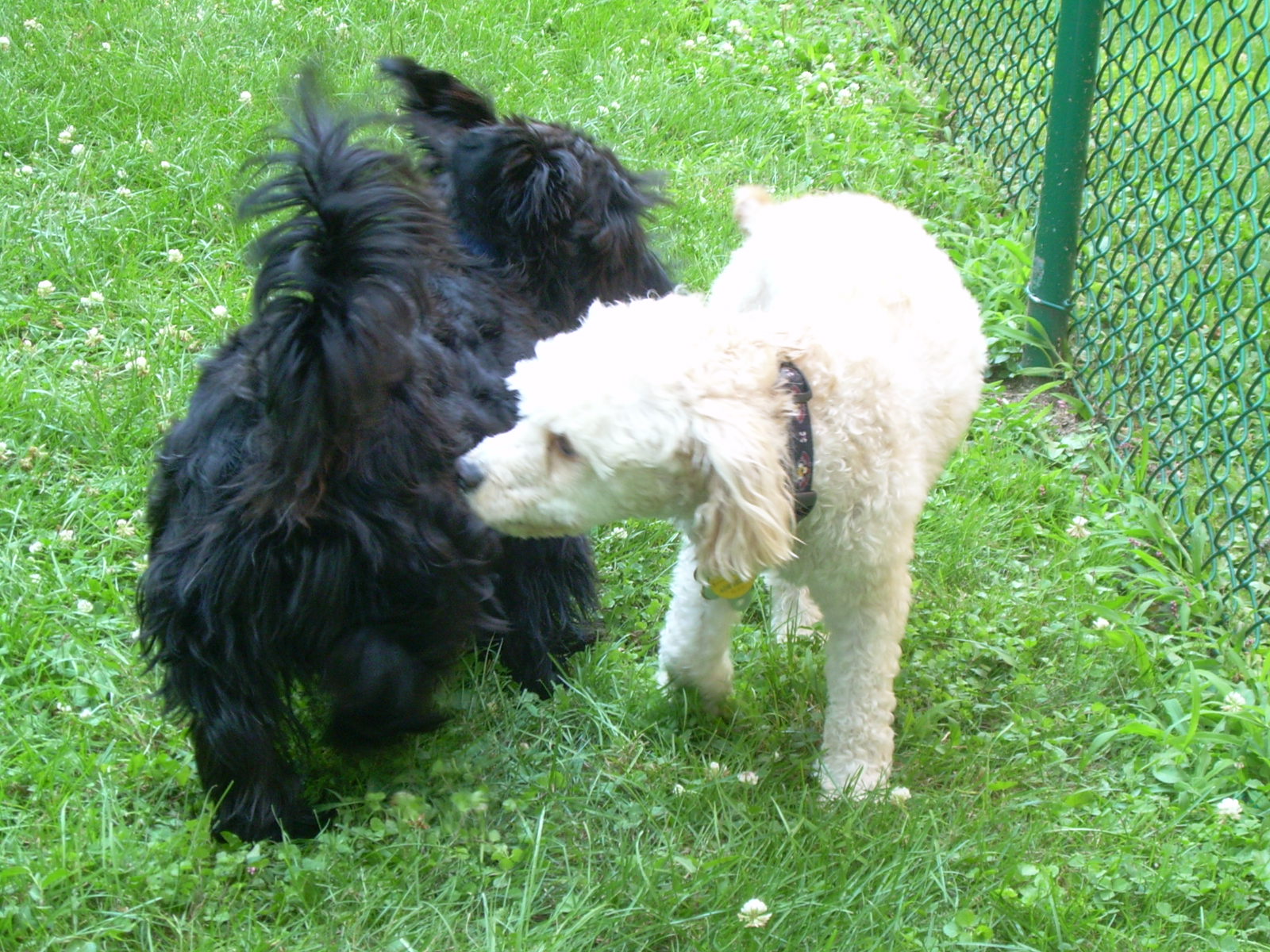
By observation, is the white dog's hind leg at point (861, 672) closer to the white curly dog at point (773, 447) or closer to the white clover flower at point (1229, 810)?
the white curly dog at point (773, 447)

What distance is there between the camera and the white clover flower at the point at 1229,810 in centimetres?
224

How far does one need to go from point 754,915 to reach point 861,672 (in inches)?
21.7

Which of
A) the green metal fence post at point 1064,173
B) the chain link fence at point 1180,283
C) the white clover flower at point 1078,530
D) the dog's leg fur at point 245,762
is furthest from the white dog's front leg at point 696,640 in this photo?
the green metal fence post at point 1064,173

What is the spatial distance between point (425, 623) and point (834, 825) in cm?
84

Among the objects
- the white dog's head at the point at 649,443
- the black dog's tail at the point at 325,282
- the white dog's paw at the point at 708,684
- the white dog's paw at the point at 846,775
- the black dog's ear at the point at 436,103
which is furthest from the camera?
the black dog's ear at the point at 436,103

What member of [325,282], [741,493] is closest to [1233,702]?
[741,493]

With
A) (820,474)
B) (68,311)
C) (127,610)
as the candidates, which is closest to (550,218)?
(820,474)

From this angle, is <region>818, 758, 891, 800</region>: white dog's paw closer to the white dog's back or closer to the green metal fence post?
the white dog's back

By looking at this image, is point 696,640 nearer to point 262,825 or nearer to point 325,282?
point 262,825

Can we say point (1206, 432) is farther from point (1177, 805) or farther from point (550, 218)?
point (550, 218)

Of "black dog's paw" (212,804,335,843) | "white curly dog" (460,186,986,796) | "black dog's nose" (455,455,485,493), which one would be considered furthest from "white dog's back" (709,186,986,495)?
"black dog's paw" (212,804,335,843)

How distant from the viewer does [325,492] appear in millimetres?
1834

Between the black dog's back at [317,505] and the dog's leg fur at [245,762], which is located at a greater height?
the black dog's back at [317,505]

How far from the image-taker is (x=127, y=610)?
102 inches
